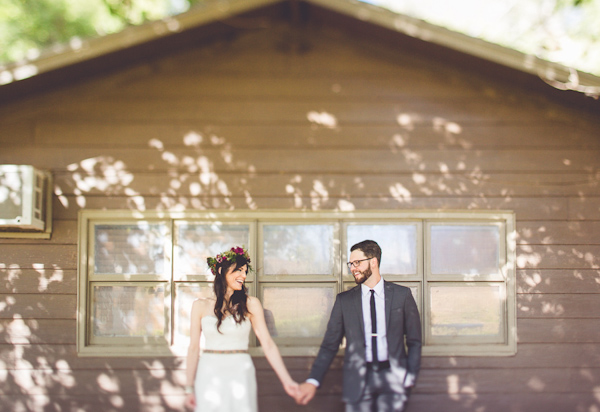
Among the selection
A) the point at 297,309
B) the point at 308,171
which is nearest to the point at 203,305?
the point at 297,309

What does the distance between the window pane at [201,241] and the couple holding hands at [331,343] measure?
22.7 inches

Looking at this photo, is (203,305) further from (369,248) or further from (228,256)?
(369,248)

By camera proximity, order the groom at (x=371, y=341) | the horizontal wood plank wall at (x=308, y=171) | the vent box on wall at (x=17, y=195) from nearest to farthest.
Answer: the groom at (x=371, y=341), the vent box on wall at (x=17, y=195), the horizontal wood plank wall at (x=308, y=171)

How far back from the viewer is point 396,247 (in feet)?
17.2

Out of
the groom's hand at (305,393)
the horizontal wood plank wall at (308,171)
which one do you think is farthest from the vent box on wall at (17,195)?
the groom's hand at (305,393)

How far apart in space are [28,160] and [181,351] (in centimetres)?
224

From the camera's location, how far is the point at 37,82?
16.2 feet

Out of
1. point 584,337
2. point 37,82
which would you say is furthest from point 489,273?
point 37,82

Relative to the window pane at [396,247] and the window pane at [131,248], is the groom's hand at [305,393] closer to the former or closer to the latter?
the window pane at [396,247]

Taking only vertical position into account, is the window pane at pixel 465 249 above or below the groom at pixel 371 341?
above

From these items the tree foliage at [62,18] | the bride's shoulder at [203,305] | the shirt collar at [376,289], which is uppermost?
the tree foliage at [62,18]

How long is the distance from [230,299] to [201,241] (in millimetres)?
889

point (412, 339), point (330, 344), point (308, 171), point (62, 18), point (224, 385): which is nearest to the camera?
point (224, 385)

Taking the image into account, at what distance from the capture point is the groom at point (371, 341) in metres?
4.61
